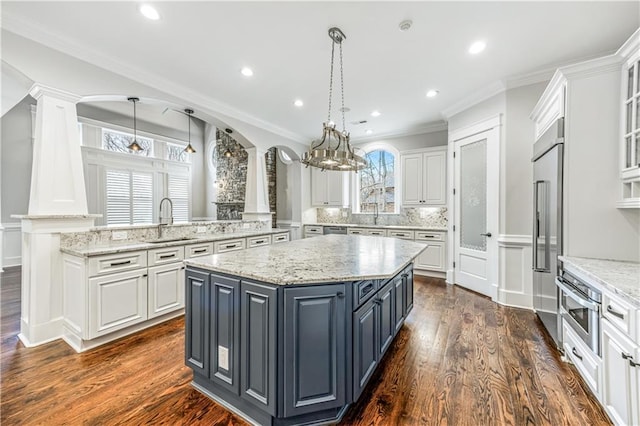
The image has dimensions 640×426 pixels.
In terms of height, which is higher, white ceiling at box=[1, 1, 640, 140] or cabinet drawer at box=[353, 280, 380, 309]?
white ceiling at box=[1, 1, 640, 140]

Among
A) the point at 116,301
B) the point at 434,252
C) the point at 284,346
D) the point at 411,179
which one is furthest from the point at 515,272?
the point at 116,301

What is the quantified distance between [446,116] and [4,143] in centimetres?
835

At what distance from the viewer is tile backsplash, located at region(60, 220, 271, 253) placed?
108 inches

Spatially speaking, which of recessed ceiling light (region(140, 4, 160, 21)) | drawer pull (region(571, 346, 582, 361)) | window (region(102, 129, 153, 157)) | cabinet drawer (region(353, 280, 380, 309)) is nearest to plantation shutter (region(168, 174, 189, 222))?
window (region(102, 129, 153, 157))

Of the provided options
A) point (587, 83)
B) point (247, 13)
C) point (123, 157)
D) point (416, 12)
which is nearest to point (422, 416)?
point (587, 83)

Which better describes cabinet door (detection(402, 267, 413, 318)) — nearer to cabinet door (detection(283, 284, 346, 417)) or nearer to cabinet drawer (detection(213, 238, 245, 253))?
cabinet door (detection(283, 284, 346, 417))

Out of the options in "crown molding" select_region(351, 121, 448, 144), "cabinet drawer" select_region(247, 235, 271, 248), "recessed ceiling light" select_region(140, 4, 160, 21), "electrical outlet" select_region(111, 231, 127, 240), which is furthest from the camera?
"crown molding" select_region(351, 121, 448, 144)

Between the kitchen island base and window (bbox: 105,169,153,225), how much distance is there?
608 cm

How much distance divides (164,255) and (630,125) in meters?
4.41

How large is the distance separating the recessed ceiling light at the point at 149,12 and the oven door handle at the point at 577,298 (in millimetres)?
3997

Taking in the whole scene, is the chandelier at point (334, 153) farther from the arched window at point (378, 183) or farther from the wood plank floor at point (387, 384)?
the arched window at point (378, 183)

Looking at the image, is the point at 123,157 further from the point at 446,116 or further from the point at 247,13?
the point at 446,116

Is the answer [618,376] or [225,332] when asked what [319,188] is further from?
[618,376]

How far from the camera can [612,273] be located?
1.81 meters
